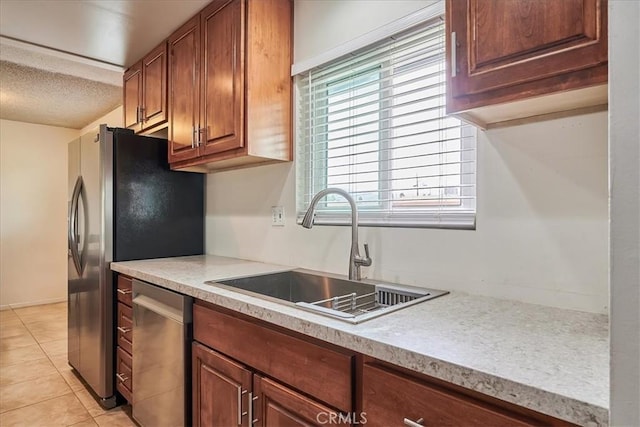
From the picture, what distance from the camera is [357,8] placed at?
173 cm

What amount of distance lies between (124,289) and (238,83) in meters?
1.33

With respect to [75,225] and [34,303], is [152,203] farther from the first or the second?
[34,303]

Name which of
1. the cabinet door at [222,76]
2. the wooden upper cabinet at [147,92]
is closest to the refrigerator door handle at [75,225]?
the wooden upper cabinet at [147,92]

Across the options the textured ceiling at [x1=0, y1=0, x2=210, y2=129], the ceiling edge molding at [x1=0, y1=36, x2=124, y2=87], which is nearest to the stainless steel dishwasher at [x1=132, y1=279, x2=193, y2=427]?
the textured ceiling at [x1=0, y1=0, x2=210, y2=129]

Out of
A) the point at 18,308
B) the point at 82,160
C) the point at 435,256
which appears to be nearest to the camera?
the point at 435,256

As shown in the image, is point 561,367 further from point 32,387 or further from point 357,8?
point 32,387

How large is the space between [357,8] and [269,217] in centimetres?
114

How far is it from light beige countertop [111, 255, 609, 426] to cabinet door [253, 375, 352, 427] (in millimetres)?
199

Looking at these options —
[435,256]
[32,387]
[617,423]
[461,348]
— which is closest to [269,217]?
[435,256]

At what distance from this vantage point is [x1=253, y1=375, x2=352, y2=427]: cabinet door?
3.35ft

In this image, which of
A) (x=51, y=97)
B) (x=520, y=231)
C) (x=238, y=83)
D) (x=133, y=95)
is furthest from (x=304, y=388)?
(x=51, y=97)

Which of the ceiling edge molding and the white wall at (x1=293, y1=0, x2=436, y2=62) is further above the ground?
the ceiling edge molding

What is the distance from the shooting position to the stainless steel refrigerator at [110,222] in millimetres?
2262

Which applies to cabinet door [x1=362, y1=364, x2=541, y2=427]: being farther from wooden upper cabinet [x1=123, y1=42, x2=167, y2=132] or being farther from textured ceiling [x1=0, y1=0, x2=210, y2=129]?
wooden upper cabinet [x1=123, y1=42, x2=167, y2=132]
